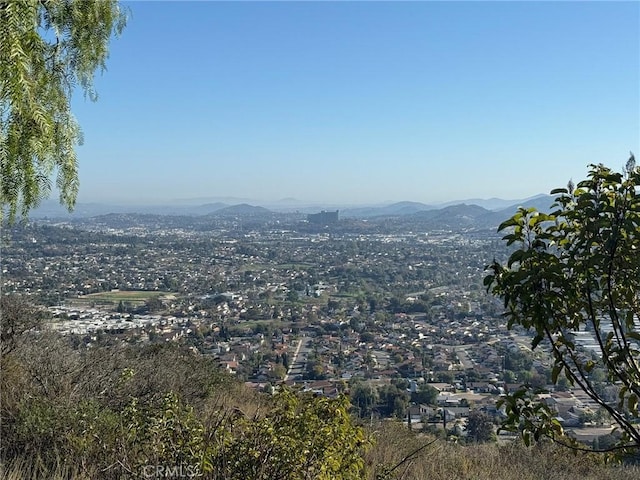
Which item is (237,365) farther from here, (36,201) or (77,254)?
(77,254)

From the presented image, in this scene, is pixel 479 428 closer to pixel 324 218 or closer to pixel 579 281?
pixel 579 281

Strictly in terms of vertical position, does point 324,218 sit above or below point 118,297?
above

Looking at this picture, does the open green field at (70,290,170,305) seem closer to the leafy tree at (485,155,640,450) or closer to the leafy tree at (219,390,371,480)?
the leafy tree at (219,390,371,480)

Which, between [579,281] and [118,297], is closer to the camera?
[579,281]

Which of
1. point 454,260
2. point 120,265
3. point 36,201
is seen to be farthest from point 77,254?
point 36,201

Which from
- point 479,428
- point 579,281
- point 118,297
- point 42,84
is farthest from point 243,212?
point 579,281

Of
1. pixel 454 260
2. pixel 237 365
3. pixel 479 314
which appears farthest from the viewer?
pixel 454 260

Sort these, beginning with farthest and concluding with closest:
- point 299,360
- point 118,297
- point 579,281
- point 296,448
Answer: point 118,297
point 299,360
point 296,448
point 579,281
